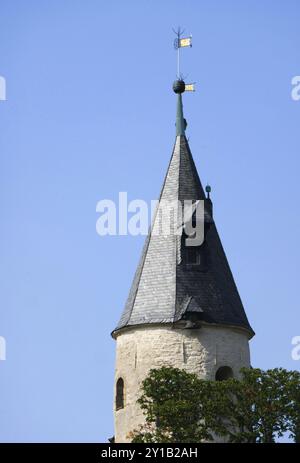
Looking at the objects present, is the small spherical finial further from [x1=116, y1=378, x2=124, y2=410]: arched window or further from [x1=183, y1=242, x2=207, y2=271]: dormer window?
[x1=116, y1=378, x2=124, y2=410]: arched window

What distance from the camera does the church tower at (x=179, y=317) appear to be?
49000 mm

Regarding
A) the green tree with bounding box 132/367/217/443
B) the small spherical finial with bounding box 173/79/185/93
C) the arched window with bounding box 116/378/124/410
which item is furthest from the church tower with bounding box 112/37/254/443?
the green tree with bounding box 132/367/217/443

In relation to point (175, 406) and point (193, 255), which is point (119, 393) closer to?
point (193, 255)

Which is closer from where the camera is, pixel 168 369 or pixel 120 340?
pixel 168 369

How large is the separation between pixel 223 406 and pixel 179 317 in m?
7.63

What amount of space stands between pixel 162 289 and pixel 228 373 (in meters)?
3.94

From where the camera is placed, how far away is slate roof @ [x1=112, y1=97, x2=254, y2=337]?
49688mm

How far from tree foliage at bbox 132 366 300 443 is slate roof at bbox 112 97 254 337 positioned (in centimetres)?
669

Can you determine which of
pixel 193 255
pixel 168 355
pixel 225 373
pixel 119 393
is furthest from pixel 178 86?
pixel 119 393

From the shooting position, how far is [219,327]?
163 feet
